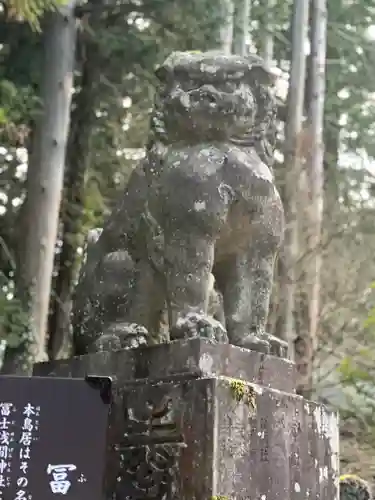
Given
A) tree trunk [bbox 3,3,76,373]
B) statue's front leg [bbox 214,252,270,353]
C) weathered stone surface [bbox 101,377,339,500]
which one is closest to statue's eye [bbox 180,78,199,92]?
statue's front leg [bbox 214,252,270,353]

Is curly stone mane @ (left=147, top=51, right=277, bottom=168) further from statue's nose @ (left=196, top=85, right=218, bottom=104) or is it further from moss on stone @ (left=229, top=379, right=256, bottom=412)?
moss on stone @ (left=229, top=379, right=256, bottom=412)

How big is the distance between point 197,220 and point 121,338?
55 cm

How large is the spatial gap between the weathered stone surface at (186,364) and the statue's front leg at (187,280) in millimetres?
86

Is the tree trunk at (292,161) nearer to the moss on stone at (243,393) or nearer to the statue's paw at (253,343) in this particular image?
the statue's paw at (253,343)

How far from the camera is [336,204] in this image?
26.0ft

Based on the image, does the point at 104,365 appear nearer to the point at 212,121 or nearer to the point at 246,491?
the point at 246,491

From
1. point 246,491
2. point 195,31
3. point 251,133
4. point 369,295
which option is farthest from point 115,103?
point 246,491

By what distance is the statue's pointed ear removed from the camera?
2.93m

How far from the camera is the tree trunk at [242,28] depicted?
692 cm

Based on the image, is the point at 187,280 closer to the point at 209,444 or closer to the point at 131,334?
the point at 131,334

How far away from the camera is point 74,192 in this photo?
21.7ft

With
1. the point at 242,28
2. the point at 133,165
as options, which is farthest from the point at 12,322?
the point at 242,28

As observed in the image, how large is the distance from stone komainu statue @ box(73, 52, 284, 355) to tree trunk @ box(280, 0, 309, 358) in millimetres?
3655

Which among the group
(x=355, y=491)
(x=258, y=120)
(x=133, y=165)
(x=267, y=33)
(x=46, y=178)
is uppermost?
(x=267, y=33)
